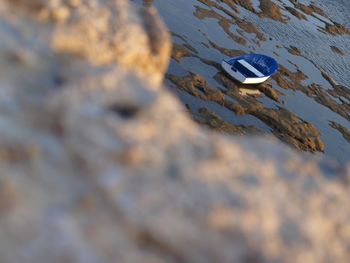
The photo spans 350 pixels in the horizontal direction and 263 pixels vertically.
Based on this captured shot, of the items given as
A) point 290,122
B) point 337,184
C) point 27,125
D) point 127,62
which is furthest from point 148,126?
point 290,122

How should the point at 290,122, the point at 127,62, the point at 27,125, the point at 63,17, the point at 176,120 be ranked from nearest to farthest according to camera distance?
the point at 27,125
the point at 176,120
the point at 63,17
the point at 127,62
the point at 290,122

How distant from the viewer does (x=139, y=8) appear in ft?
17.4

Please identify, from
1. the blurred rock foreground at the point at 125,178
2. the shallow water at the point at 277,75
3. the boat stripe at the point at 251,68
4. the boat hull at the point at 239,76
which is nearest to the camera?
the blurred rock foreground at the point at 125,178

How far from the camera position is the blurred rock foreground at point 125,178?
2891 millimetres

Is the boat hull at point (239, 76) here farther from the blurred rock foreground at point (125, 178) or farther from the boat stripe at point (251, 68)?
the blurred rock foreground at point (125, 178)

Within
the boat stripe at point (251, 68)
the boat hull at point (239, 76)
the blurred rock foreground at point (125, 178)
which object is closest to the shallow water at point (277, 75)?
the boat hull at point (239, 76)

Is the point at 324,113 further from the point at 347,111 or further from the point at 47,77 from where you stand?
the point at 47,77

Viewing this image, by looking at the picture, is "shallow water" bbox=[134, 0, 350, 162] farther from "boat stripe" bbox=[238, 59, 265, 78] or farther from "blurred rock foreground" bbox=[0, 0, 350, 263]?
"blurred rock foreground" bbox=[0, 0, 350, 263]

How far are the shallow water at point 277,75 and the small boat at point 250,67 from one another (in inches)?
12.7

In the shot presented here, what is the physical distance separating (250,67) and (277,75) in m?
1.74

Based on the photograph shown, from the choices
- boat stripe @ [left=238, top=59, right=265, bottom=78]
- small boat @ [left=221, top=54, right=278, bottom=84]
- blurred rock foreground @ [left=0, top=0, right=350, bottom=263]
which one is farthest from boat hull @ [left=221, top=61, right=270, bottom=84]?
blurred rock foreground @ [left=0, top=0, right=350, bottom=263]

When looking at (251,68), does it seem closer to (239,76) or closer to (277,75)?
(239,76)

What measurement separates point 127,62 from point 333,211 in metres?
2.28

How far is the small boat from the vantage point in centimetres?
1678
